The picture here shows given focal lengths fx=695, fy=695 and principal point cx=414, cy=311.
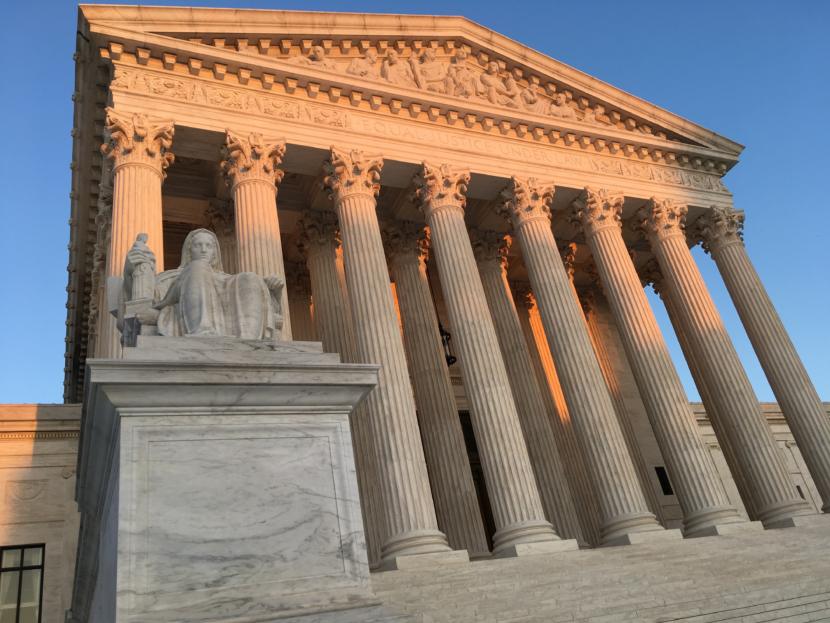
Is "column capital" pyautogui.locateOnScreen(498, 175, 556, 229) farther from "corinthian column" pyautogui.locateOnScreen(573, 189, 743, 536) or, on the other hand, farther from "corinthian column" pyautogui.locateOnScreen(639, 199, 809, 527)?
"corinthian column" pyautogui.locateOnScreen(639, 199, 809, 527)

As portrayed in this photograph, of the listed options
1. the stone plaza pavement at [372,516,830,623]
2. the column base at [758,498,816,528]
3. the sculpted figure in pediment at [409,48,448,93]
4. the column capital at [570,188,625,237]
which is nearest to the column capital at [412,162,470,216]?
the sculpted figure in pediment at [409,48,448,93]

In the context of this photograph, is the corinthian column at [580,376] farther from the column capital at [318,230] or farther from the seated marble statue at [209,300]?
the seated marble statue at [209,300]

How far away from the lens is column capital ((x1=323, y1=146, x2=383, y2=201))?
21.2 metres

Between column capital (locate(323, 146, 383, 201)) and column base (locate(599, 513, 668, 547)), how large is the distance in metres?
11.9

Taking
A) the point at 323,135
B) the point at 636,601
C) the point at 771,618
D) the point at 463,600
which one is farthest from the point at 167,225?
the point at 771,618

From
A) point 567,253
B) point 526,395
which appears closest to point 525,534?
point 526,395

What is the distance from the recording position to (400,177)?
23.3 m

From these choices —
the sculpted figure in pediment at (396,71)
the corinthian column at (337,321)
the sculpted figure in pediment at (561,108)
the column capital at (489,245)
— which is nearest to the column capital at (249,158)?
the corinthian column at (337,321)

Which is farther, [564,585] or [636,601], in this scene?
[564,585]

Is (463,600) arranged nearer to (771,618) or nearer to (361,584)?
(771,618)

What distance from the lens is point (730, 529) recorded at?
19750mm

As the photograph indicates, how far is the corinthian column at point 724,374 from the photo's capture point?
22016 mm

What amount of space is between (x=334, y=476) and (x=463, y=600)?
24.0 feet

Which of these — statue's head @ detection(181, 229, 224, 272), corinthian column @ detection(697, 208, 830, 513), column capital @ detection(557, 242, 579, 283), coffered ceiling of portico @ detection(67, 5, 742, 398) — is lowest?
statue's head @ detection(181, 229, 224, 272)
